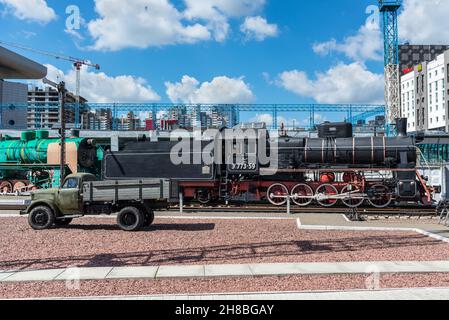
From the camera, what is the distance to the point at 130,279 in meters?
7.24

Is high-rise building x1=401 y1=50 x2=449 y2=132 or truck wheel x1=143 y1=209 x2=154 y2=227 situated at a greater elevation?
high-rise building x1=401 y1=50 x2=449 y2=132

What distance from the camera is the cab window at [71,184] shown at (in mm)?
13734

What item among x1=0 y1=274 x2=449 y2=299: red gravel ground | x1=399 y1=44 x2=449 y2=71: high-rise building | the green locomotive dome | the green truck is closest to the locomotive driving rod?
the green truck

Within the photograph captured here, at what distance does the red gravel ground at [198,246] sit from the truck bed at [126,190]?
3.16 feet

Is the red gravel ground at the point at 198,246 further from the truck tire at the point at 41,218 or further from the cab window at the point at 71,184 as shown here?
the cab window at the point at 71,184

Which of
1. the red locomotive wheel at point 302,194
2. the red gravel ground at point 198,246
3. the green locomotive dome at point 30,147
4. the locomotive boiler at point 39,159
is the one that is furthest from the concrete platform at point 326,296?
the green locomotive dome at point 30,147

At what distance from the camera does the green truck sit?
43.8ft

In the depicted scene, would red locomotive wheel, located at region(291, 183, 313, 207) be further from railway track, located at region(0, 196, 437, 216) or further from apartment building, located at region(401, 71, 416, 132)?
apartment building, located at region(401, 71, 416, 132)

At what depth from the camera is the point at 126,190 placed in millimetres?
13453

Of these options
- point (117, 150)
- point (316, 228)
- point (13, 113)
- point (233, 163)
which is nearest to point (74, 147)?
point (117, 150)

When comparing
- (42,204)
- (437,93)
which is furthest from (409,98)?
(42,204)

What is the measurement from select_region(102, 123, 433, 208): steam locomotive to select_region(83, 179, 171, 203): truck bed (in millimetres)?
5423

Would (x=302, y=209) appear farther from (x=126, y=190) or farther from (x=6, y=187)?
(x=6, y=187)

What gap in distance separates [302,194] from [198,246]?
9.28 meters
